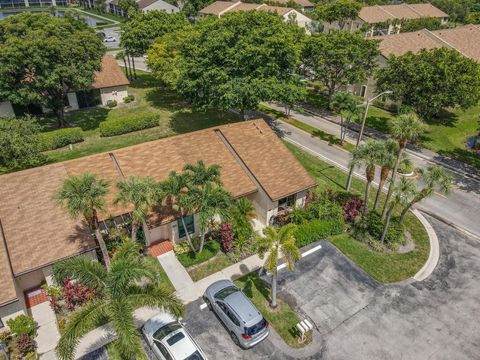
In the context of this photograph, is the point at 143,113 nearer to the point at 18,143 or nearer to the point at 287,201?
the point at 18,143

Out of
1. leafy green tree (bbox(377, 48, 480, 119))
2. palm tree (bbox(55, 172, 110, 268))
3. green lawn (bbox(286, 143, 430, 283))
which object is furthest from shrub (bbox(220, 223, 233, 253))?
leafy green tree (bbox(377, 48, 480, 119))

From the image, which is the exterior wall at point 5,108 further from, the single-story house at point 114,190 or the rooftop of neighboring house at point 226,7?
the rooftop of neighboring house at point 226,7

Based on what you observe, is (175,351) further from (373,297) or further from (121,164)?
(121,164)

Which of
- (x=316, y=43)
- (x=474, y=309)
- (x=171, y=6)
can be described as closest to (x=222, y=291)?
(x=474, y=309)

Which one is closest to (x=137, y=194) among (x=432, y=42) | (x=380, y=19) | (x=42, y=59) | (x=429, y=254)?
(x=429, y=254)

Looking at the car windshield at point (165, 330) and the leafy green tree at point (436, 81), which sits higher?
the leafy green tree at point (436, 81)

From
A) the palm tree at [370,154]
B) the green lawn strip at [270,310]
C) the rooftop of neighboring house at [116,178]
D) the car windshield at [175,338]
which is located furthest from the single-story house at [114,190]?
the car windshield at [175,338]

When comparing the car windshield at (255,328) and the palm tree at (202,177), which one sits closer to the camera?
the car windshield at (255,328)
